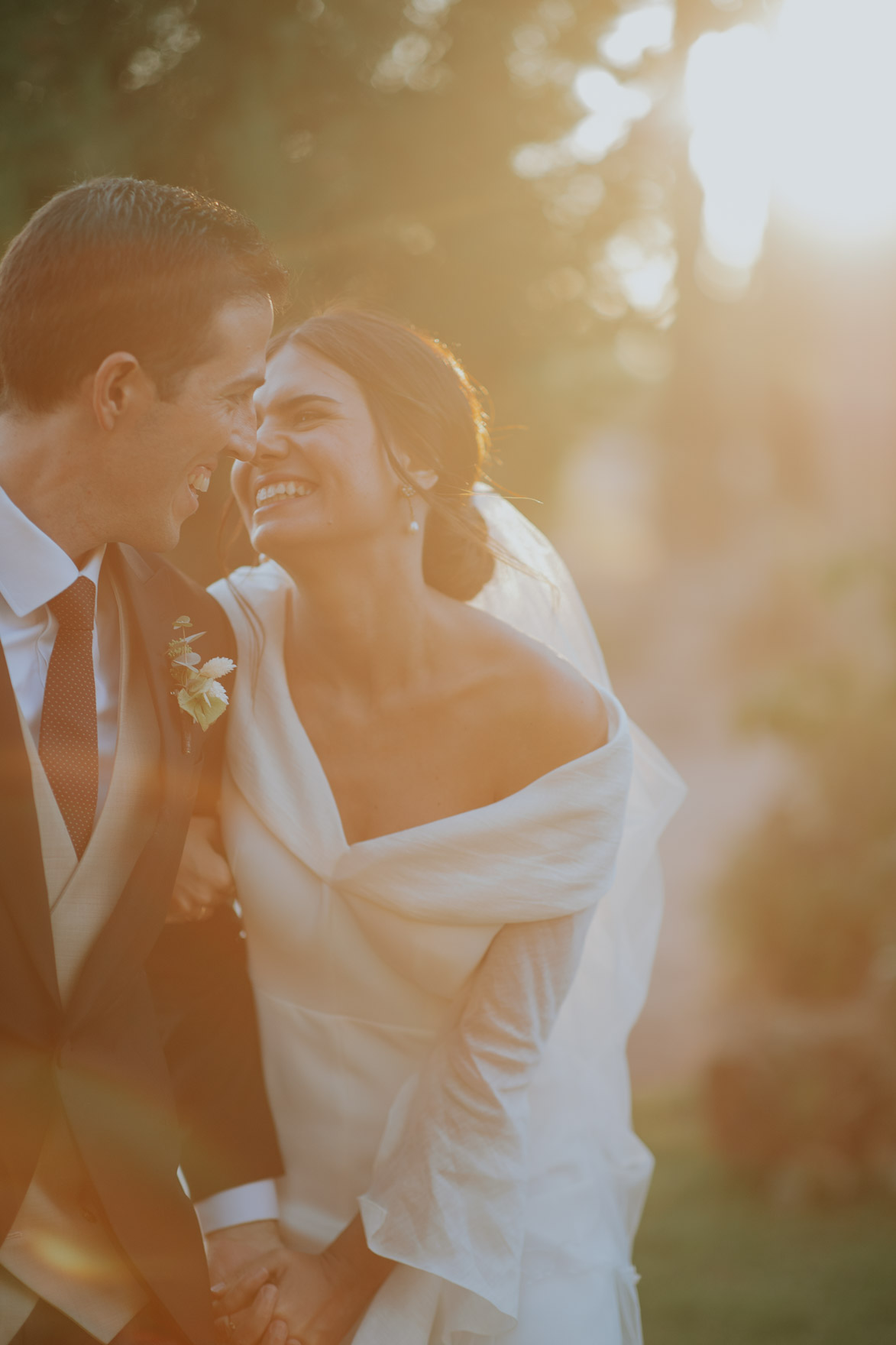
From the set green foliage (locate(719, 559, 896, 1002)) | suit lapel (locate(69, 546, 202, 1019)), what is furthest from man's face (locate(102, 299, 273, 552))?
green foliage (locate(719, 559, 896, 1002))

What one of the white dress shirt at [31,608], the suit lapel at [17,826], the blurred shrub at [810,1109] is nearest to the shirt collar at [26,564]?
A: the white dress shirt at [31,608]

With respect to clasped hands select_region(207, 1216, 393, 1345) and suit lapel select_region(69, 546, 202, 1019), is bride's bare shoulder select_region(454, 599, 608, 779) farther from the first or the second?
clasped hands select_region(207, 1216, 393, 1345)

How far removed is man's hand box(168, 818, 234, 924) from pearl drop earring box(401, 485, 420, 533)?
827mm

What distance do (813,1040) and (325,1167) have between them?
2971 millimetres

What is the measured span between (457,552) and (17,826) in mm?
1389

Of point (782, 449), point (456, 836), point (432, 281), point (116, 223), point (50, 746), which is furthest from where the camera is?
point (782, 449)

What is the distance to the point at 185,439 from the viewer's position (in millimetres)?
2082

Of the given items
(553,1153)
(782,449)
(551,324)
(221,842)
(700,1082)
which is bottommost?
(782,449)

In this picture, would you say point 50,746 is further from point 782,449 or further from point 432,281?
point 782,449

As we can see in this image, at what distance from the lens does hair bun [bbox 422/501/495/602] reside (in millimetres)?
2840

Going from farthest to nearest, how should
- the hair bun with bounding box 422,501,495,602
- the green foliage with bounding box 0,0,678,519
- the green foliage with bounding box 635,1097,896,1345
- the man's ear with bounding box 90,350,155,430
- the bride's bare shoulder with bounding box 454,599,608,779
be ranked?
1. the green foliage with bounding box 635,1097,896,1345
2. the hair bun with bounding box 422,501,495,602
3. the green foliage with bounding box 0,0,678,519
4. the bride's bare shoulder with bounding box 454,599,608,779
5. the man's ear with bounding box 90,350,155,430

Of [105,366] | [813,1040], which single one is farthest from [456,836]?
[813,1040]

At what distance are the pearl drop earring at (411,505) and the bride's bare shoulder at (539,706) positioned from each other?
0.33 metres

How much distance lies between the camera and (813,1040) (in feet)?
16.0
